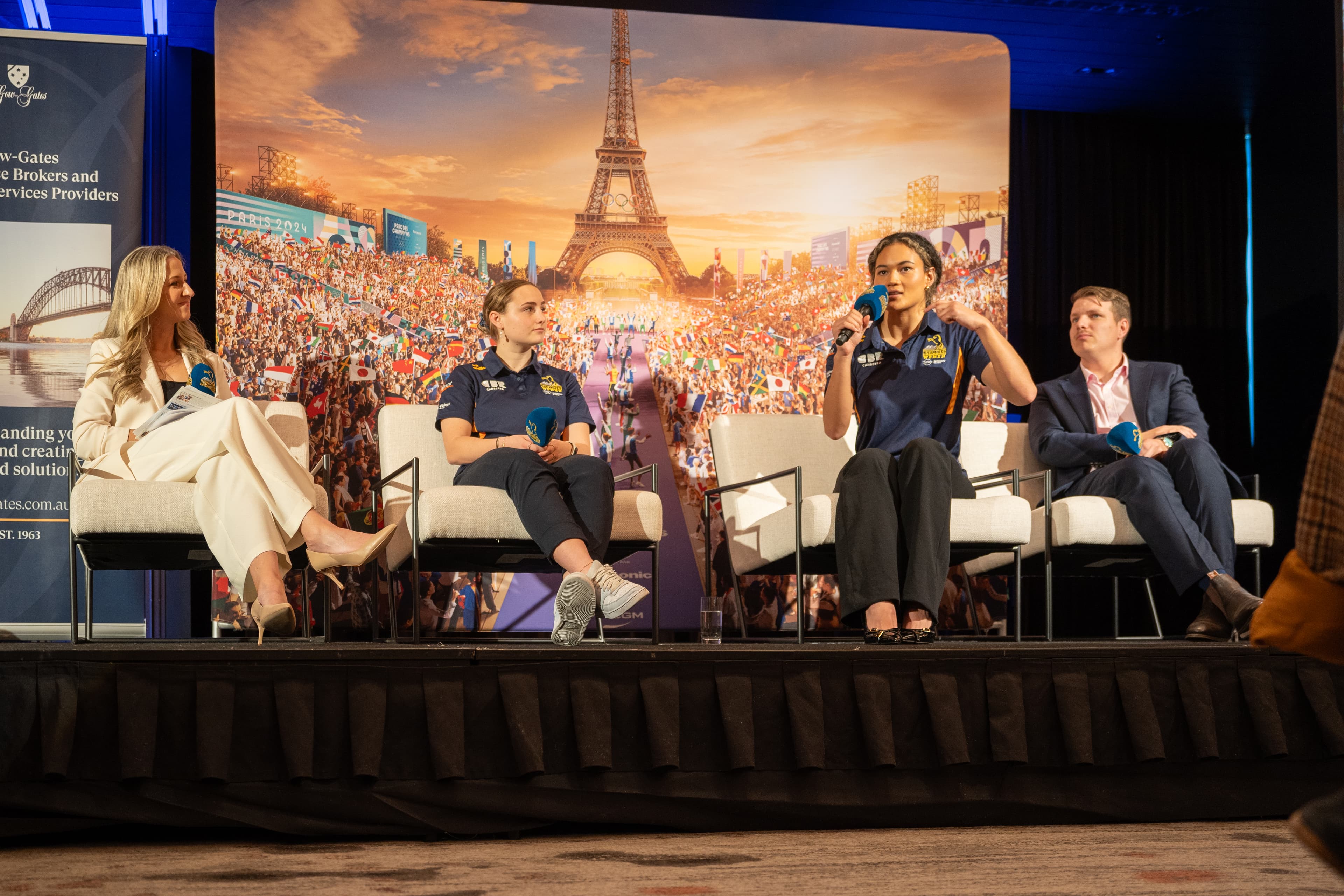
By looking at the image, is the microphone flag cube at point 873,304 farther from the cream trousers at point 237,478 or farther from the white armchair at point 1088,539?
the cream trousers at point 237,478

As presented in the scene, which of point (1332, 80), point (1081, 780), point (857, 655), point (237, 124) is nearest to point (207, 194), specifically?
point (237, 124)

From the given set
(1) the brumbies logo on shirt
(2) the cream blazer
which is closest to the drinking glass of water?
(1) the brumbies logo on shirt

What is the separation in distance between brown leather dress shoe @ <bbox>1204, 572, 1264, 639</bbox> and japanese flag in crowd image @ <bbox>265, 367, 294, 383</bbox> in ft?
9.40

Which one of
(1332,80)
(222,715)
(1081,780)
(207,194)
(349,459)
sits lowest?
(1081,780)

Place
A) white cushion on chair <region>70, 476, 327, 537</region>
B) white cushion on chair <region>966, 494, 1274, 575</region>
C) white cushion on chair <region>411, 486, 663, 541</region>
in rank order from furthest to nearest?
1. white cushion on chair <region>966, 494, 1274, 575</region>
2. white cushion on chair <region>411, 486, 663, 541</region>
3. white cushion on chair <region>70, 476, 327, 537</region>

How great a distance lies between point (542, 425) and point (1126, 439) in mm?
1535

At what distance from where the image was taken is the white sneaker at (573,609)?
241 cm

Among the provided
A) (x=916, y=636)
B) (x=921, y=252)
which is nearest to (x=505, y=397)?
(x=921, y=252)

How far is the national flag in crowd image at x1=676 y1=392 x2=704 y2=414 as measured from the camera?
4293 millimetres

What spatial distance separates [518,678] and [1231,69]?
4645mm

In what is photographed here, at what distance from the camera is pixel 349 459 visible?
4.04m

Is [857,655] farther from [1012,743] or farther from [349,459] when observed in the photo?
[349,459]

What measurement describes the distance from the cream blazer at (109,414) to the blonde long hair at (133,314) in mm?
13

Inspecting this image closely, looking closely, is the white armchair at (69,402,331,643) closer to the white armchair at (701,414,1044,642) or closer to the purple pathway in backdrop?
the white armchair at (701,414,1044,642)
